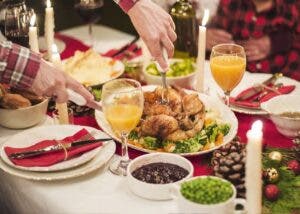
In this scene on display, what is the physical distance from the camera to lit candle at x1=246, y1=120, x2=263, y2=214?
1.13m

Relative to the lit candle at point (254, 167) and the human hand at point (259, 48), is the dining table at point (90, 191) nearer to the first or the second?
the lit candle at point (254, 167)

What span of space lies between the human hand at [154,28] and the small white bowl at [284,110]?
35 cm

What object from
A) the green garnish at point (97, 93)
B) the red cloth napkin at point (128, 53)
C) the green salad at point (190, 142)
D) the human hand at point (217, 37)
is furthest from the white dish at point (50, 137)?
the human hand at point (217, 37)

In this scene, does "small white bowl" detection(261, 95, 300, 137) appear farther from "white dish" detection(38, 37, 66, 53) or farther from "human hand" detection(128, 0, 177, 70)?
"white dish" detection(38, 37, 66, 53)

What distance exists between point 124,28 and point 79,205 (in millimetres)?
2314

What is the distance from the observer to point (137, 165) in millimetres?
1391

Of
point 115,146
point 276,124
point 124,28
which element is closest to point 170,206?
point 115,146

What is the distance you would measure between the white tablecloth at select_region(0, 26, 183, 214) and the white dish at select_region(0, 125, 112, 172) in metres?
0.05

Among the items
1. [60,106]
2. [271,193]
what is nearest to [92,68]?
[60,106]

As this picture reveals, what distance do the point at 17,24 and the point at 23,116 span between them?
47 cm

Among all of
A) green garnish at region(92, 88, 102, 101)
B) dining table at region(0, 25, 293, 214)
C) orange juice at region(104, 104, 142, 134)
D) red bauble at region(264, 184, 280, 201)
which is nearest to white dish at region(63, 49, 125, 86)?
green garnish at region(92, 88, 102, 101)

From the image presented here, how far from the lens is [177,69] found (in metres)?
2.04

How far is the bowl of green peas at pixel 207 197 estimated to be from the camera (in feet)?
3.84

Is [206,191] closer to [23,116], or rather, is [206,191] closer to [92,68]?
[23,116]
